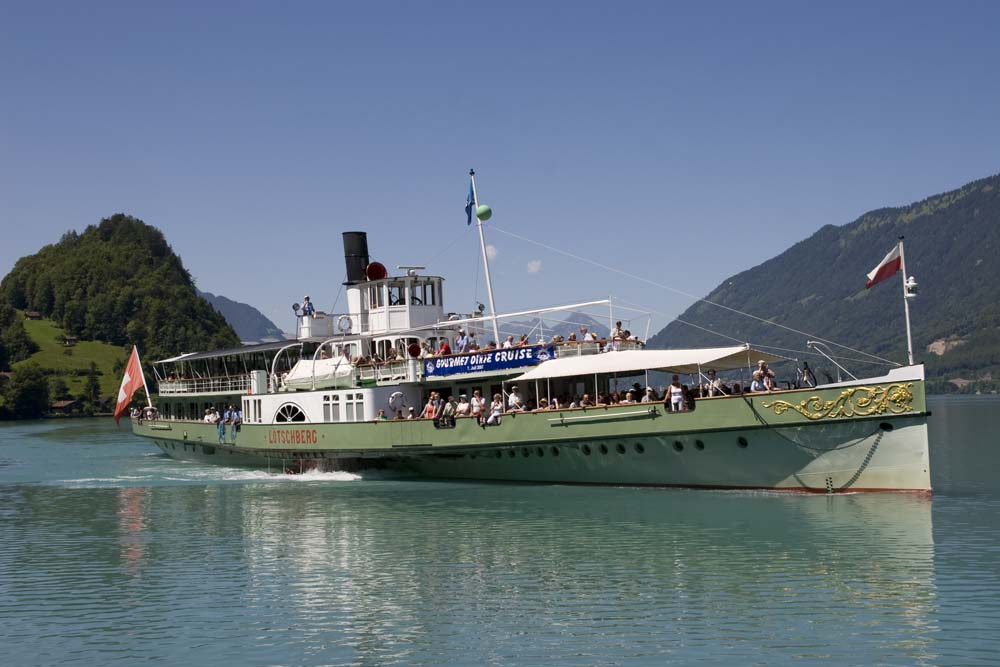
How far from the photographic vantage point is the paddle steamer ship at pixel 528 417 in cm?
2700

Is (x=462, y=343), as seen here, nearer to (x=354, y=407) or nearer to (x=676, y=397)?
(x=354, y=407)

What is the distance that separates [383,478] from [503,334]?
667cm

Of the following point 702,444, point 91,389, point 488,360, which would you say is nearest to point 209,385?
point 488,360

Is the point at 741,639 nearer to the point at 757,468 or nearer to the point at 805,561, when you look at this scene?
the point at 805,561

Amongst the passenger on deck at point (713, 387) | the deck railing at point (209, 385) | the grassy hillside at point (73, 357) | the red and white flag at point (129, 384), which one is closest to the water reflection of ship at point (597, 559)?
the passenger on deck at point (713, 387)

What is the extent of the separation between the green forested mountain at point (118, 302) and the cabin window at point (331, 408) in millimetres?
134472

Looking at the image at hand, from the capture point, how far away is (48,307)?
614 ft

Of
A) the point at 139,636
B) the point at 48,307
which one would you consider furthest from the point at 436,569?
the point at 48,307

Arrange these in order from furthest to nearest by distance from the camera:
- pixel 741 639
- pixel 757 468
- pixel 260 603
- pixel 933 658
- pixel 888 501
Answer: pixel 757 468
pixel 888 501
pixel 260 603
pixel 741 639
pixel 933 658

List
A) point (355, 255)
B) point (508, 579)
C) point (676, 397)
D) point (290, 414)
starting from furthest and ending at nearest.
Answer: point (355, 255), point (290, 414), point (676, 397), point (508, 579)

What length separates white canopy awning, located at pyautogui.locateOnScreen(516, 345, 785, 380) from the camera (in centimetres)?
2919

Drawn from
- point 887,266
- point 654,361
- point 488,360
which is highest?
point 887,266

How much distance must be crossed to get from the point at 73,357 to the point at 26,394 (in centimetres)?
2830

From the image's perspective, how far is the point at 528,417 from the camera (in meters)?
31.4
